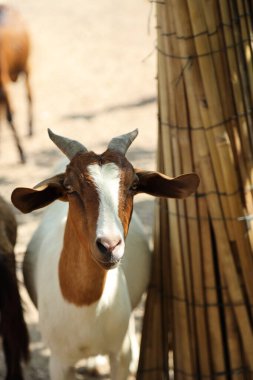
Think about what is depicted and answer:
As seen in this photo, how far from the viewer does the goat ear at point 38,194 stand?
3.52 meters

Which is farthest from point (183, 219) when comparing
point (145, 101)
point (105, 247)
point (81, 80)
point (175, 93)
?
point (81, 80)

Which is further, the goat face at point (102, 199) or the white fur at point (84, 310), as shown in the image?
the white fur at point (84, 310)

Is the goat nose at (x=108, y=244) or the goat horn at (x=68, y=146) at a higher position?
the goat horn at (x=68, y=146)

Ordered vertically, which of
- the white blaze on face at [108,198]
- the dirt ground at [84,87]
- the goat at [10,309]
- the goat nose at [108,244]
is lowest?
the goat at [10,309]

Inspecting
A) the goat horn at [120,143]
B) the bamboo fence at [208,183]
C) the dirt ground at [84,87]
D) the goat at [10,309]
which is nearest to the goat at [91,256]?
the goat horn at [120,143]

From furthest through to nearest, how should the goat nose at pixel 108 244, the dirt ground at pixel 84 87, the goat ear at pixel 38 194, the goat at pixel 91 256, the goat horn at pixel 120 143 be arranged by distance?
the dirt ground at pixel 84 87 < the goat horn at pixel 120 143 < the goat ear at pixel 38 194 < the goat at pixel 91 256 < the goat nose at pixel 108 244

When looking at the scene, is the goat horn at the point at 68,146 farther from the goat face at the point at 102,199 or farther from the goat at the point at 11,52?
the goat at the point at 11,52

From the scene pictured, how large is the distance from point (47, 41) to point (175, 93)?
8.58 metres

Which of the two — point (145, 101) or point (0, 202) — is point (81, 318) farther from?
point (145, 101)

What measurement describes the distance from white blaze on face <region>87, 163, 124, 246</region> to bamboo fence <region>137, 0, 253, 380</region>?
2.40 feet

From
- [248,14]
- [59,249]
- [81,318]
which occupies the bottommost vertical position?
[81,318]

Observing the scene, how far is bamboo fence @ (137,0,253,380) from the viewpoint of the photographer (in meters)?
3.96

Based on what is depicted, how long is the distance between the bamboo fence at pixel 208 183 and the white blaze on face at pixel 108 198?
73cm

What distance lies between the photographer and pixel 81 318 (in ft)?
12.6
